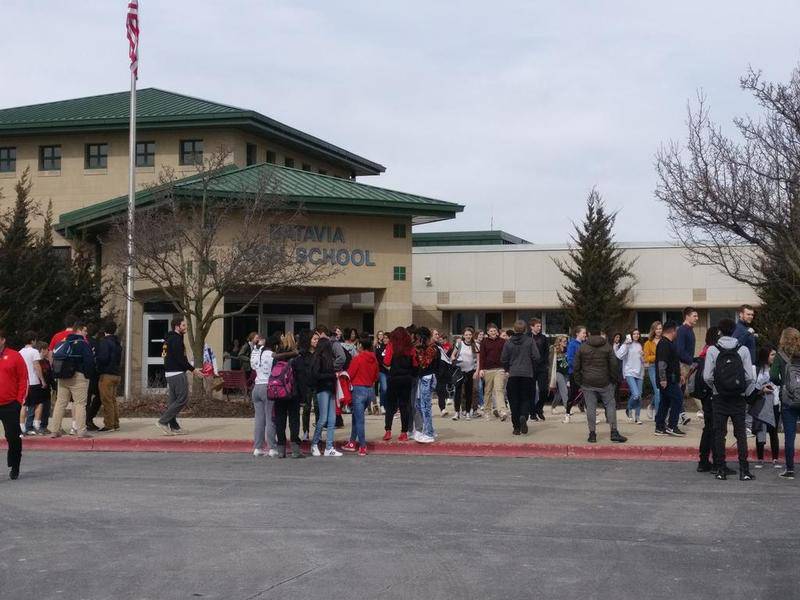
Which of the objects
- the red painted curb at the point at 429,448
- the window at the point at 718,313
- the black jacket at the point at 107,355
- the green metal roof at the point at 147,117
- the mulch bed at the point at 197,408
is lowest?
the red painted curb at the point at 429,448

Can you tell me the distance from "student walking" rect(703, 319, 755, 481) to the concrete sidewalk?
238 cm

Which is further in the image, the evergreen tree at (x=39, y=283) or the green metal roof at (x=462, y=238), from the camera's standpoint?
the green metal roof at (x=462, y=238)

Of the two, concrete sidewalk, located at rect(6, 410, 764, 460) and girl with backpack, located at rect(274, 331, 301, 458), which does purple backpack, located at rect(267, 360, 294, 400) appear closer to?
girl with backpack, located at rect(274, 331, 301, 458)

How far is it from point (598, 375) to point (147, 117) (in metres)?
24.6

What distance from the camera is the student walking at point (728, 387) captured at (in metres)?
13.1

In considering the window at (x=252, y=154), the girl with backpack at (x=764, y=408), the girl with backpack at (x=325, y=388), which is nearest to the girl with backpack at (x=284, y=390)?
the girl with backpack at (x=325, y=388)

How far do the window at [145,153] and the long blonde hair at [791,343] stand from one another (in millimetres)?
28219

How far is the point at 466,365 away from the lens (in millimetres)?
21000

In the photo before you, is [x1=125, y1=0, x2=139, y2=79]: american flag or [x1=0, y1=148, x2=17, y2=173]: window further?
[x1=0, y1=148, x2=17, y2=173]: window

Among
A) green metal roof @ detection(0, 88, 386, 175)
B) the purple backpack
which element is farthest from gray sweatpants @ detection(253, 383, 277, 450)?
green metal roof @ detection(0, 88, 386, 175)

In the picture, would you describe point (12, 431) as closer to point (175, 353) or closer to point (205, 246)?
point (175, 353)

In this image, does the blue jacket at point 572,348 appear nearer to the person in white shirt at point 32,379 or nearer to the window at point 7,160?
the person in white shirt at point 32,379

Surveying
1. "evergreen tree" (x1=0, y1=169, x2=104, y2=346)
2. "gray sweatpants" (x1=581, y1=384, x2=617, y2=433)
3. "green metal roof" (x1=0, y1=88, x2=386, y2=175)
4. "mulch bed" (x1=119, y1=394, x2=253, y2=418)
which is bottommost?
"mulch bed" (x1=119, y1=394, x2=253, y2=418)

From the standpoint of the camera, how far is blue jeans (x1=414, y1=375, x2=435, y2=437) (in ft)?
54.7
